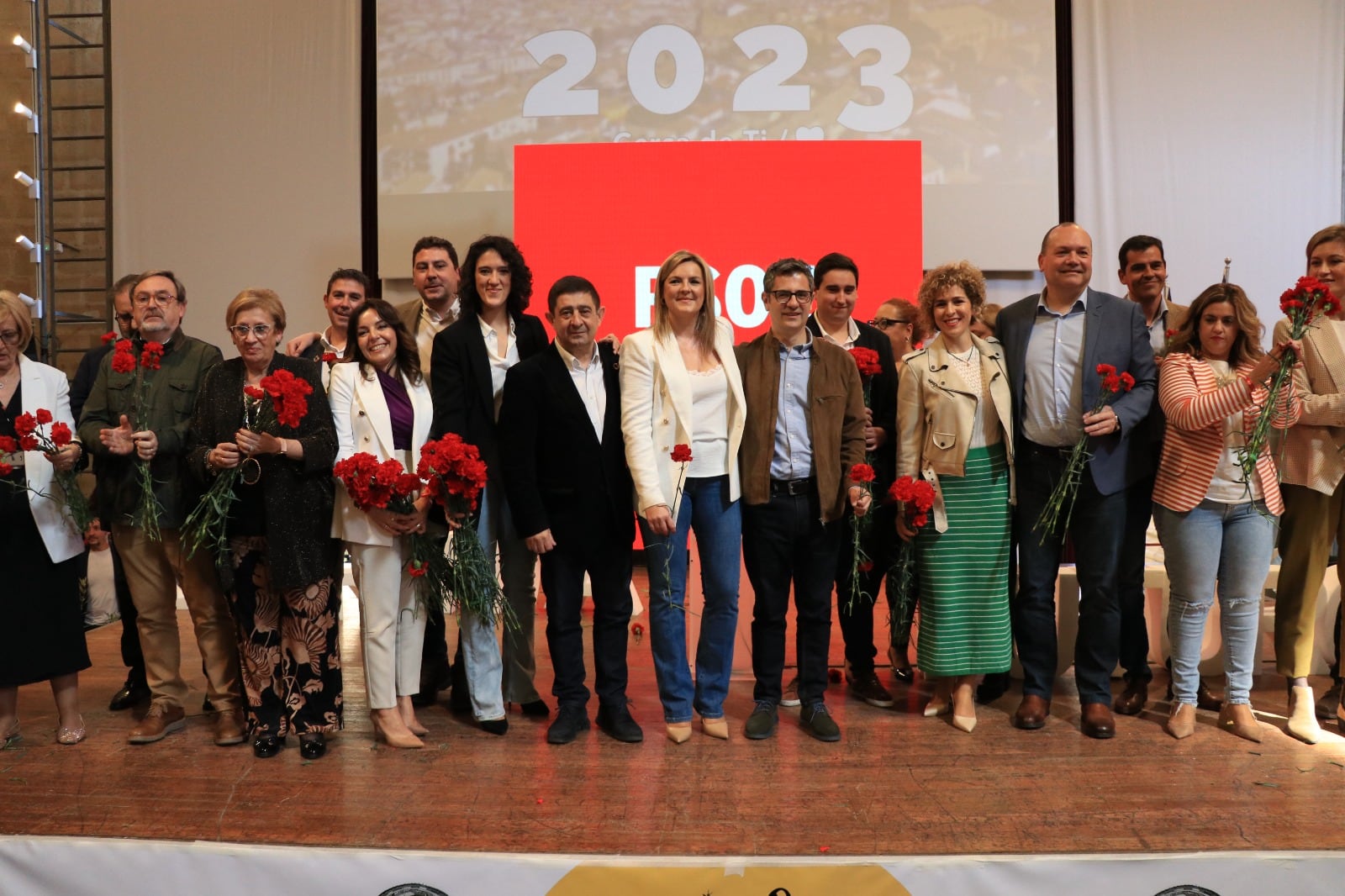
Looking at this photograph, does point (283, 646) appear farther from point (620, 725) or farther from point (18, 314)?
point (18, 314)

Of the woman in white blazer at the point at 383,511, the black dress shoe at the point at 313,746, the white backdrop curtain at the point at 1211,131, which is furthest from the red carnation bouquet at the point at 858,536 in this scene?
the white backdrop curtain at the point at 1211,131

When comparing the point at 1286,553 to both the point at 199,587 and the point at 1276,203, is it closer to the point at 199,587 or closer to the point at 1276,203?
Answer: the point at 199,587

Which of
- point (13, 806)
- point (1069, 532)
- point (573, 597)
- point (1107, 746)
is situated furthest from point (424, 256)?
point (1107, 746)

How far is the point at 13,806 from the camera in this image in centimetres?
306

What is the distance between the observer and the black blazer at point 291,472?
3330 mm

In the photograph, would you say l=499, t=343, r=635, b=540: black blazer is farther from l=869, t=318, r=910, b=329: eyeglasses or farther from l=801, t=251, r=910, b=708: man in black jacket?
l=869, t=318, r=910, b=329: eyeglasses

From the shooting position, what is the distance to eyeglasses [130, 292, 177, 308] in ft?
11.8

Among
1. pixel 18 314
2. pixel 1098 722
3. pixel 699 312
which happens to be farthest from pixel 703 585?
pixel 18 314

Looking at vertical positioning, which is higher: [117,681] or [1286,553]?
[1286,553]

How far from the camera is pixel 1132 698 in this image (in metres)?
3.90

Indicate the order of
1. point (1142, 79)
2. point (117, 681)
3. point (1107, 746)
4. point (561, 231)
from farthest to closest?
point (1142, 79), point (561, 231), point (117, 681), point (1107, 746)

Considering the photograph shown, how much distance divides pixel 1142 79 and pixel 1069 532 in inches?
201

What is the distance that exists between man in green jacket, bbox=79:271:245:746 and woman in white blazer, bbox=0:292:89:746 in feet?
0.48

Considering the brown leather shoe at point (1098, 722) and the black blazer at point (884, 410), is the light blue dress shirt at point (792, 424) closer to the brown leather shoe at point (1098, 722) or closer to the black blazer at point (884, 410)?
the black blazer at point (884, 410)
